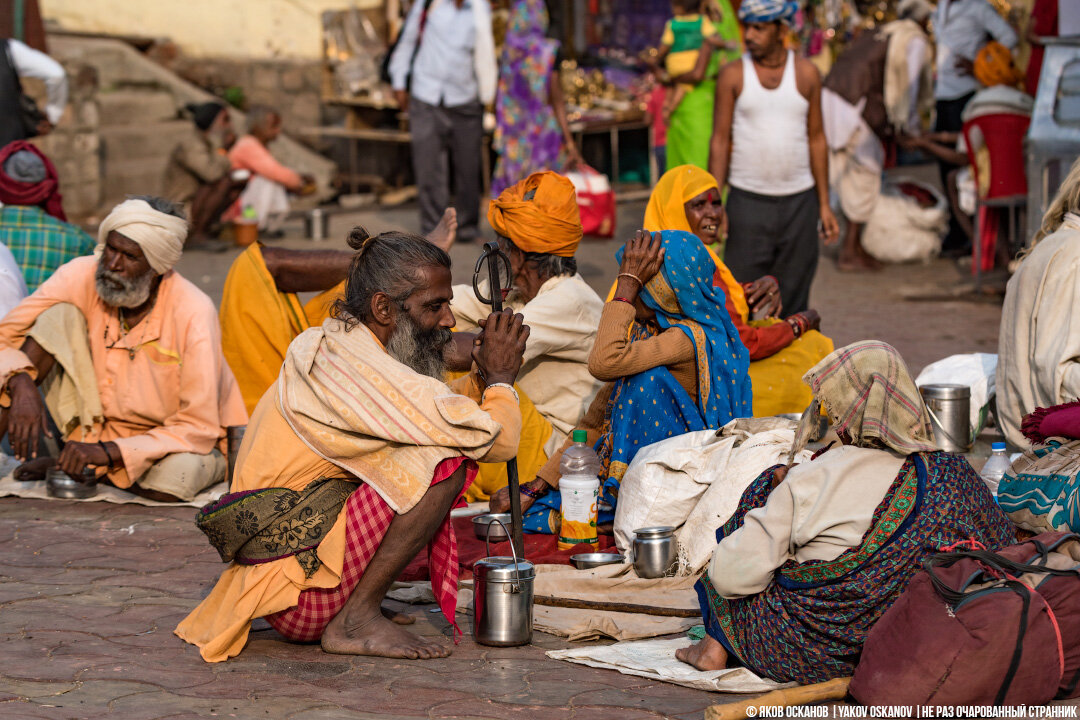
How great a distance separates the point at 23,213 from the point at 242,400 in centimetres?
170

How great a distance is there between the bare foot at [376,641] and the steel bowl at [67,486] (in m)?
2.28

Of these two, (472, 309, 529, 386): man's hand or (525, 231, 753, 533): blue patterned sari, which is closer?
(472, 309, 529, 386): man's hand

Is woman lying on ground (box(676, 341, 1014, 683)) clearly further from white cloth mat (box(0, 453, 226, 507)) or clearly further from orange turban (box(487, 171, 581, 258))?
white cloth mat (box(0, 453, 226, 507))

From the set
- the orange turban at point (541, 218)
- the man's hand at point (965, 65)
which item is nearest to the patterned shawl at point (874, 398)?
the orange turban at point (541, 218)

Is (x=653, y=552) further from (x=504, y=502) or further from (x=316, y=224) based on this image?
(x=316, y=224)

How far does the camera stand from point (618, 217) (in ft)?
45.3

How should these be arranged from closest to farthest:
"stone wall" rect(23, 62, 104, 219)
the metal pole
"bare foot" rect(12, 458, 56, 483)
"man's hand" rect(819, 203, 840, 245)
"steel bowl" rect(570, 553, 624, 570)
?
1. the metal pole
2. "steel bowl" rect(570, 553, 624, 570)
3. "bare foot" rect(12, 458, 56, 483)
4. "man's hand" rect(819, 203, 840, 245)
5. "stone wall" rect(23, 62, 104, 219)

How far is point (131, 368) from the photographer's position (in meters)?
5.91

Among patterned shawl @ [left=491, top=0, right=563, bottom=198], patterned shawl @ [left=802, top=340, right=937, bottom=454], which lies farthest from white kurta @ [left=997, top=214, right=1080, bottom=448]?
patterned shawl @ [left=491, top=0, right=563, bottom=198]

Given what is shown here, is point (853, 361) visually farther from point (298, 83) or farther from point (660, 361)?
point (298, 83)

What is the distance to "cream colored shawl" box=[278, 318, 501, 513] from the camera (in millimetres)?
3922

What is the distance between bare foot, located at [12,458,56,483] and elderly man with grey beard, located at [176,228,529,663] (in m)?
2.39

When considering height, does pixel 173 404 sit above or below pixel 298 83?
below

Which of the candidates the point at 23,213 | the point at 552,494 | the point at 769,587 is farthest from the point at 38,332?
the point at 769,587
